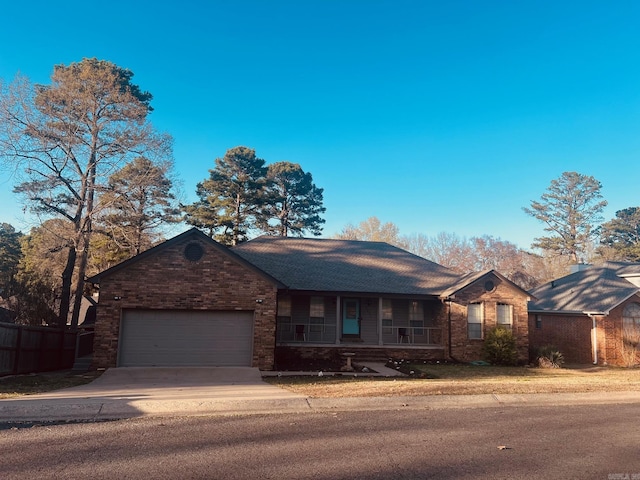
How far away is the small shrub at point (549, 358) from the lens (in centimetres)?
1798

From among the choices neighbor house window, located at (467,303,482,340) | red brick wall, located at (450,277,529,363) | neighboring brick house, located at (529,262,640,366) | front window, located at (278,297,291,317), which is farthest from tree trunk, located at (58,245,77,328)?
neighboring brick house, located at (529,262,640,366)

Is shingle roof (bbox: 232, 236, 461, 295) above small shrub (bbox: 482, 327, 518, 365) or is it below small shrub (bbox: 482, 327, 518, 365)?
above

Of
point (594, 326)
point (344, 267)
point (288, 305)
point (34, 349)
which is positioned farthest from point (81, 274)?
point (594, 326)

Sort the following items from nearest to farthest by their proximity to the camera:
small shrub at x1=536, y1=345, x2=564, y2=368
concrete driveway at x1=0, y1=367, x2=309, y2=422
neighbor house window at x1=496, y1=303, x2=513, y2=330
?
concrete driveway at x1=0, y1=367, x2=309, y2=422
small shrub at x1=536, y1=345, x2=564, y2=368
neighbor house window at x1=496, y1=303, x2=513, y2=330

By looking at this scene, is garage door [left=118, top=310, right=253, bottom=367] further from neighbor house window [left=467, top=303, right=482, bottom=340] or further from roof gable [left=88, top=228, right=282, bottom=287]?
neighbor house window [left=467, top=303, right=482, bottom=340]

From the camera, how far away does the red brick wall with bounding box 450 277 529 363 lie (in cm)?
1848

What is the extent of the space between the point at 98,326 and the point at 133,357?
151 cm

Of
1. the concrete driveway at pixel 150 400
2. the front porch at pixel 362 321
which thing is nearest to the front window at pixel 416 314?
the front porch at pixel 362 321

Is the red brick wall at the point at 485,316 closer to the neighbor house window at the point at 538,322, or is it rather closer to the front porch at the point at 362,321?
the front porch at the point at 362,321

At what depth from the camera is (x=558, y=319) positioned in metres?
21.2

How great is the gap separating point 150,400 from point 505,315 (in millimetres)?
14886

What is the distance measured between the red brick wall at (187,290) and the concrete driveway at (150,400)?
218cm

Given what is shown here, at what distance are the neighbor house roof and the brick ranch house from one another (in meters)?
4.42

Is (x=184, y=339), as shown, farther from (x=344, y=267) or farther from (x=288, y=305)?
(x=344, y=267)
